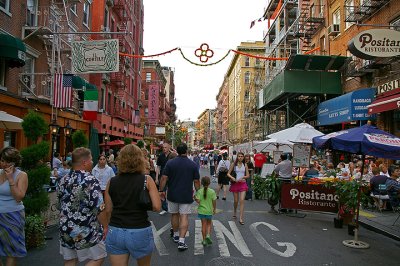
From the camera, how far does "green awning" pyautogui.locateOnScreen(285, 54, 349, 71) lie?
2136 cm

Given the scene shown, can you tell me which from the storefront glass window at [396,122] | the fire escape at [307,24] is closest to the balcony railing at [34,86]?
the storefront glass window at [396,122]

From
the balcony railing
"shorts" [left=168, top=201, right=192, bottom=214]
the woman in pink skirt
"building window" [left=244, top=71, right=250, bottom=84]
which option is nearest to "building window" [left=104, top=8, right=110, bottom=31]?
the balcony railing

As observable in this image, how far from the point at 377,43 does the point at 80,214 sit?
36.7 feet

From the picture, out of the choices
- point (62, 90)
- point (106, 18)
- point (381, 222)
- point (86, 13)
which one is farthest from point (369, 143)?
point (106, 18)

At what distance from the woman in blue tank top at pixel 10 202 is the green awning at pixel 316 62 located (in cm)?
1908

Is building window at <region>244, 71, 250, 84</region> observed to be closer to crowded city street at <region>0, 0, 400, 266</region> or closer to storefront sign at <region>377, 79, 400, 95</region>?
crowded city street at <region>0, 0, 400, 266</region>

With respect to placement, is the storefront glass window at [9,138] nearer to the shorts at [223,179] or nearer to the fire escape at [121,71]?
the shorts at [223,179]

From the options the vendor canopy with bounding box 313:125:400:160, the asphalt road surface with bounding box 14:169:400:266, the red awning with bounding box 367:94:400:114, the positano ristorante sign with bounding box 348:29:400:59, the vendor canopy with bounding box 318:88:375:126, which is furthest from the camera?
the vendor canopy with bounding box 318:88:375:126

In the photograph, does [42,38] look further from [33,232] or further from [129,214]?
[129,214]

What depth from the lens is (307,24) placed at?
2591cm

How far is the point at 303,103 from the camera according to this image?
92.1 ft

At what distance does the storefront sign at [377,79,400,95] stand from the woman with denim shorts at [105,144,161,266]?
13.8m

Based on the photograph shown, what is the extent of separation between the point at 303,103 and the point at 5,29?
2098 cm

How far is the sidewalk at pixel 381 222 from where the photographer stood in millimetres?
8508
